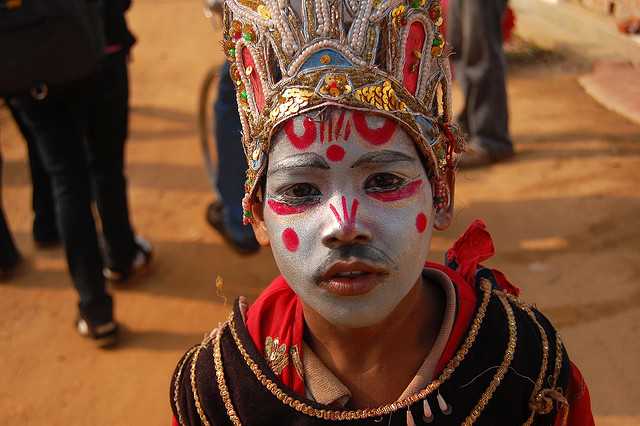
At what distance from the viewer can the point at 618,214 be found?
4.87m

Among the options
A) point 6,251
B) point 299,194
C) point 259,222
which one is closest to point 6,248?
point 6,251

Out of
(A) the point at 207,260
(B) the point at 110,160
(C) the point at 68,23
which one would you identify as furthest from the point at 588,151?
(C) the point at 68,23

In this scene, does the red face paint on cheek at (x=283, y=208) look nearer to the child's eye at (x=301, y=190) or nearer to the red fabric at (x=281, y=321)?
the child's eye at (x=301, y=190)

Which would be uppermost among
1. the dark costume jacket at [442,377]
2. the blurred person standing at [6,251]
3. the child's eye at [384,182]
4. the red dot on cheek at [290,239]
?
the child's eye at [384,182]

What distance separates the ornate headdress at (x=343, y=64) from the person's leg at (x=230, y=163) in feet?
6.51

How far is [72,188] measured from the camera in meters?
4.00

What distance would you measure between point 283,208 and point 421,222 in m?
0.35

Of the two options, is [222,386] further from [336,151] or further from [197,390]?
[336,151]

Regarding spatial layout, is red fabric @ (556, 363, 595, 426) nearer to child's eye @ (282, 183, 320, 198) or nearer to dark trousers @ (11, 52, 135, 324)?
child's eye @ (282, 183, 320, 198)

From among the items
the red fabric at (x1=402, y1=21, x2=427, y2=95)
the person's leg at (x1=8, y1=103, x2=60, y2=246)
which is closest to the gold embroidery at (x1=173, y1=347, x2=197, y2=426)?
the red fabric at (x1=402, y1=21, x2=427, y2=95)

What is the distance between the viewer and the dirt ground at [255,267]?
396 cm

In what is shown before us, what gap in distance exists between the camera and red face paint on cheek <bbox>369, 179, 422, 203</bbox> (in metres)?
1.90

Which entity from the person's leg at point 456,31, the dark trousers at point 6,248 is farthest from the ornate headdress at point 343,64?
the person's leg at point 456,31

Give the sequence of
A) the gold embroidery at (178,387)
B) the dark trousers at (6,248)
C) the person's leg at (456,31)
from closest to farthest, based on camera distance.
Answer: the gold embroidery at (178,387)
the dark trousers at (6,248)
the person's leg at (456,31)
